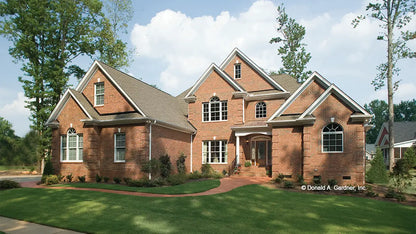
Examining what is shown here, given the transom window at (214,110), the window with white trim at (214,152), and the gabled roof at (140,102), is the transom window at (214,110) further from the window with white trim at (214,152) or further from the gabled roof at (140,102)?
the window with white trim at (214,152)

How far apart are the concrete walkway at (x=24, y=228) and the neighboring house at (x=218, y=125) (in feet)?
28.9

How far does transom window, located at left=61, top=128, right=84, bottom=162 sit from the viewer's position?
744 inches

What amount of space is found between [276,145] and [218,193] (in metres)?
6.61

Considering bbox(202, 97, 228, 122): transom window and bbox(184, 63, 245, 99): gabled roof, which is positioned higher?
bbox(184, 63, 245, 99): gabled roof

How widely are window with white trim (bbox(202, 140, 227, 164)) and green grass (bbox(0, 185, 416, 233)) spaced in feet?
28.5

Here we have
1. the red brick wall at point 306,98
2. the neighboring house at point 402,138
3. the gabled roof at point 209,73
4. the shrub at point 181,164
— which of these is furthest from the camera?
the neighboring house at point 402,138

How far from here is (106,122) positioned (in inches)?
723

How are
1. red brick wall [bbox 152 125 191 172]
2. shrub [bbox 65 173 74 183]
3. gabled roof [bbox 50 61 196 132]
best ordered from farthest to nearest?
shrub [bbox 65 173 74 183] < red brick wall [bbox 152 125 191 172] < gabled roof [bbox 50 61 196 132]

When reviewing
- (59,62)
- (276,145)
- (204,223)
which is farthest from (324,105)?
(59,62)

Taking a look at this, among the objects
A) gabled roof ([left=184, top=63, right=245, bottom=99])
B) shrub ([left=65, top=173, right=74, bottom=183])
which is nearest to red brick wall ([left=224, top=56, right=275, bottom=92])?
gabled roof ([left=184, top=63, right=245, bottom=99])

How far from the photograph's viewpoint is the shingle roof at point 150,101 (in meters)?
18.7

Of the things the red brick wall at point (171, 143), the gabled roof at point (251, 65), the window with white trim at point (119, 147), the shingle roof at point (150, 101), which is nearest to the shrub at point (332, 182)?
the gabled roof at point (251, 65)

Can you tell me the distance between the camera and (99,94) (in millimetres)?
19688

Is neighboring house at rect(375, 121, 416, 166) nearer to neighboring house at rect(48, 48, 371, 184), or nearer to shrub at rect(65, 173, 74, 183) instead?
neighboring house at rect(48, 48, 371, 184)
